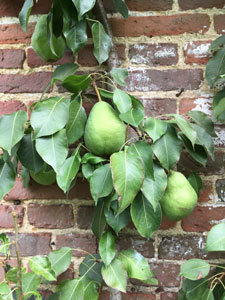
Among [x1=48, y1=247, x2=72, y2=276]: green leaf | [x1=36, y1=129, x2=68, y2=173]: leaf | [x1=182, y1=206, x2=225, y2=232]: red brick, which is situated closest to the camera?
[x1=36, y1=129, x2=68, y2=173]: leaf

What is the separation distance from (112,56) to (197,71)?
0.82 ft

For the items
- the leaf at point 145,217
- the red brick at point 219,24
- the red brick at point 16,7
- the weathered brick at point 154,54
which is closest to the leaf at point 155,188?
the leaf at point 145,217

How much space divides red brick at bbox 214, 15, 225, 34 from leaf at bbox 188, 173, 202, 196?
422 millimetres

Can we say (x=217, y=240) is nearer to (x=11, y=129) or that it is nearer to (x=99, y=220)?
(x=99, y=220)

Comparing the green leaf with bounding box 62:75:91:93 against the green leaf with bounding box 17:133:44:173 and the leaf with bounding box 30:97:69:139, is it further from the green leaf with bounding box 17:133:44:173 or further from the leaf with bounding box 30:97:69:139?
the green leaf with bounding box 17:133:44:173

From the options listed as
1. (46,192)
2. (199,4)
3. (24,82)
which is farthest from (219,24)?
(46,192)

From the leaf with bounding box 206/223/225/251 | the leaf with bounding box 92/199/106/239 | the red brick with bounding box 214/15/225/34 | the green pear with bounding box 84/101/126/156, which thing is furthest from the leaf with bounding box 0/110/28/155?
the red brick with bounding box 214/15/225/34

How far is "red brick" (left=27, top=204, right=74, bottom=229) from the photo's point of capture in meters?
1.07

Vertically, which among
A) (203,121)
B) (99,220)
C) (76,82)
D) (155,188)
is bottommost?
(99,220)

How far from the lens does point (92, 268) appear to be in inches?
38.3

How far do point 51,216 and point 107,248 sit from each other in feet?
0.78

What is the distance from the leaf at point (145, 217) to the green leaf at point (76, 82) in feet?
1.01

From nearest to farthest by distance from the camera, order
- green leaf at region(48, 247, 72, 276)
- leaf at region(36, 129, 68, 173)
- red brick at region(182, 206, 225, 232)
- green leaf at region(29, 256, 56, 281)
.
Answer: green leaf at region(29, 256, 56, 281) < leaf at region(36, 129, 68, 173) < green leaf at region(48, 247, 72, 276) < red brick at region(182, 206, 225, 232)

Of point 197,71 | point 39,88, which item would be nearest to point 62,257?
point 39,88
